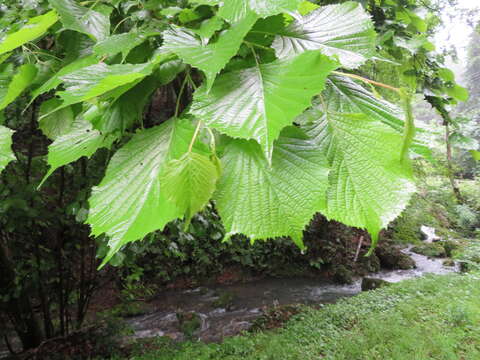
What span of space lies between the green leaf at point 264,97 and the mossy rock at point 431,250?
9406 millimetres

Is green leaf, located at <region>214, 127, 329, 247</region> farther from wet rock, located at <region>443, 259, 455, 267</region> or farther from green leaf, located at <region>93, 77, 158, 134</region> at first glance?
wet rock, located at <region>443, 259, 455, 267</region>

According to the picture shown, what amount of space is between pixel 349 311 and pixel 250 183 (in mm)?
5193

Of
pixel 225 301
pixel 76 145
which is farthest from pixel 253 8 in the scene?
pixel 225 301

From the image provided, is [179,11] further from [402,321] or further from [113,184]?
[402,321]

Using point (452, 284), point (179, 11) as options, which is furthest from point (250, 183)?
point (452, 284)

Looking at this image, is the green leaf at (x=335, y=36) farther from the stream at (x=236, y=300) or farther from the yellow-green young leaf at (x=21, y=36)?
the stream at (x=236, y=300)

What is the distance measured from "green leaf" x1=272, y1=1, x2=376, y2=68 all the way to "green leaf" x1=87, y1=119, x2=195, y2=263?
132 mm

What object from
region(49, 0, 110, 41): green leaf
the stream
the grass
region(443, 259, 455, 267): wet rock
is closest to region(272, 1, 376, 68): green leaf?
region(49, 0, 110, 41): green leaf

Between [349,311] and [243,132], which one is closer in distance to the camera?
[243,132]

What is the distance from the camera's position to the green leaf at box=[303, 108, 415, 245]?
226 millimetres

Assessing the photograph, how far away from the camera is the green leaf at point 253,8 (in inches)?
9.6

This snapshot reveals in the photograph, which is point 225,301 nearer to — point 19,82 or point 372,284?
point 372,284

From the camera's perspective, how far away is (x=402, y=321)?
412 cm

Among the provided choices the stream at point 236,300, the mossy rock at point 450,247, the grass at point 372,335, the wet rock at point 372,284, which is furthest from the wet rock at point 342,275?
the mossy rock at point 450,247
